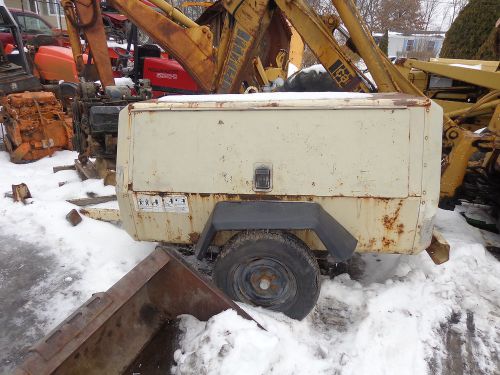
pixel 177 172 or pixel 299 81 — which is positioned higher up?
pixel 299 81

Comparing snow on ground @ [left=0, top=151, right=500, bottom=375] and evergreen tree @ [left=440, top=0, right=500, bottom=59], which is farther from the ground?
evergreen tree @ [left=440, top=0, right=500, bottom=59]

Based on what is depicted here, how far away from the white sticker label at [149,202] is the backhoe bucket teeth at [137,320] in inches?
14.6

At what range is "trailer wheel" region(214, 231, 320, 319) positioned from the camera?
108 inches

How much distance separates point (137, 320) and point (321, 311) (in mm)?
1357

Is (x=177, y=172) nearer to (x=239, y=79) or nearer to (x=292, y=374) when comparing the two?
(x=292, y=374)

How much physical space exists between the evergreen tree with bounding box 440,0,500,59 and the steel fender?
39.3ft

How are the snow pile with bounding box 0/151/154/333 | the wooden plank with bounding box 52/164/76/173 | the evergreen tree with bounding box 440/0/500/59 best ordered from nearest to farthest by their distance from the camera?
the snow pile with bounding box 0/151/154/333, the wooden plank with bounding box 52/164/76/173, the evergreen tree with bounding box 440/0/500/59

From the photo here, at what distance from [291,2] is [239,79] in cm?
106

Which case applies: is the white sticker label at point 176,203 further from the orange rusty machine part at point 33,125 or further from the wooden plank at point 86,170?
the orange rusty machine part at point 33,125

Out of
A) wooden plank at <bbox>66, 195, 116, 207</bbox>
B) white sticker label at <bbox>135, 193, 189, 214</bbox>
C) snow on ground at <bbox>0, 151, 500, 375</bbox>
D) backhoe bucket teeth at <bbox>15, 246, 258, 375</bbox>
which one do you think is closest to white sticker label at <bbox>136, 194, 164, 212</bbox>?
white sticker label at <bbox>135, 193, 189, 214</bbox>

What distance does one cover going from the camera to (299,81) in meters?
6.13

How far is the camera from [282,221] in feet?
8.64

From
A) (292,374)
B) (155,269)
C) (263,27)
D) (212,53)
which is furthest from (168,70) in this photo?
(292,374)

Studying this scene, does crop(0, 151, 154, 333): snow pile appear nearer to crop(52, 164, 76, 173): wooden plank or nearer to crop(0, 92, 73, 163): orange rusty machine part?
crop(52, 164, 76, 173): wooden plank
